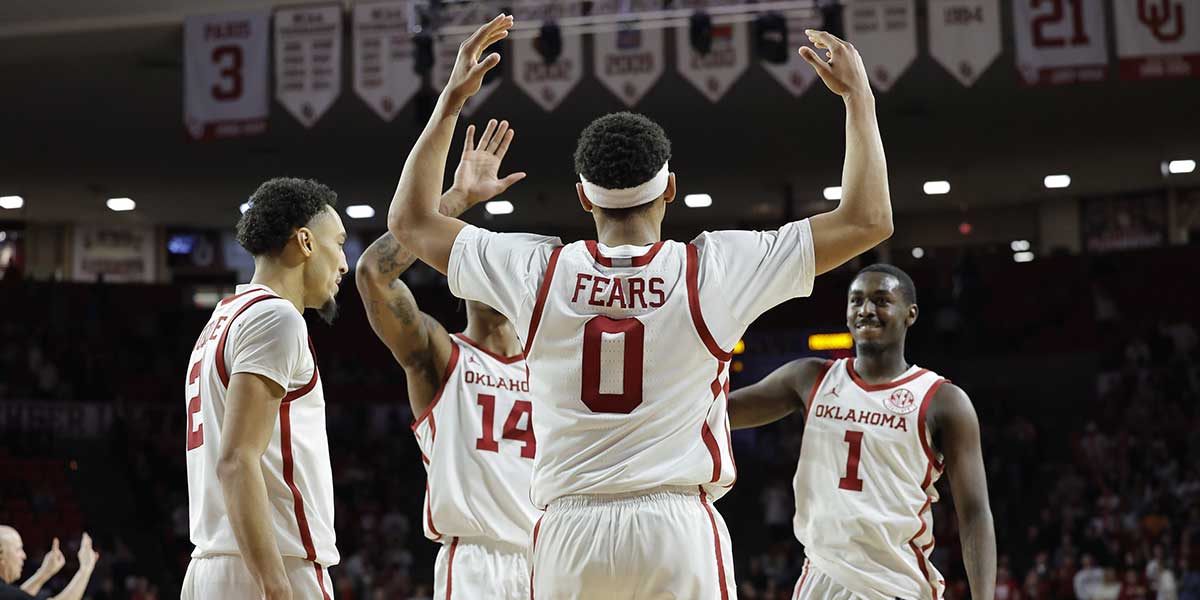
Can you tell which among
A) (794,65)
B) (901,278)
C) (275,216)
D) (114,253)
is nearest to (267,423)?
(275,216)

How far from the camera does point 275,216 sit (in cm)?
393

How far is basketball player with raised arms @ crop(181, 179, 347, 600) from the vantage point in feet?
11.4

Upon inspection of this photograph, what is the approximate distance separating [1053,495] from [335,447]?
11.6 metres

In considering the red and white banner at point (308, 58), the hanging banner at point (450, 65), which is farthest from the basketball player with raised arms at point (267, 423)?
the red and white banner at point (308, 58)

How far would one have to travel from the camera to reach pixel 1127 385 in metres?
20.9

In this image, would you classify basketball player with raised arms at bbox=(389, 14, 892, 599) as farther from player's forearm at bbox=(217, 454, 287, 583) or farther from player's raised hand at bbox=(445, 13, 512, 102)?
player's forearm at bbox=(217, 454, 287, 583)

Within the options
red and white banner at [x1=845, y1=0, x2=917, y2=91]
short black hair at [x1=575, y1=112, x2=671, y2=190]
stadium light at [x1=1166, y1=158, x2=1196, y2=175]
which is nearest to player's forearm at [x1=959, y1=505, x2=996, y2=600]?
short black hair at [x1=575, y1=112, x2=671, y2=190]

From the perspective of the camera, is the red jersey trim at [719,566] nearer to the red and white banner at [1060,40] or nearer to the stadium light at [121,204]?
the red and white banner at [1060,40]

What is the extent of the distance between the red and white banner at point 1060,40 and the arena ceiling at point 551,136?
3.56m

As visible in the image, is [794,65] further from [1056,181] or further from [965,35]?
[1056,181]

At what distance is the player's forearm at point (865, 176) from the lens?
3.30 metres

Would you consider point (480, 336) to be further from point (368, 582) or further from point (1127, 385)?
point (1127, 385)

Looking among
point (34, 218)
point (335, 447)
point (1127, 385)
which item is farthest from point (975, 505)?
point (34, 218)

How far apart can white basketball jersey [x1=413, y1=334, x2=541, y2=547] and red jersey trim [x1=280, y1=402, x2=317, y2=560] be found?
1.21 m
